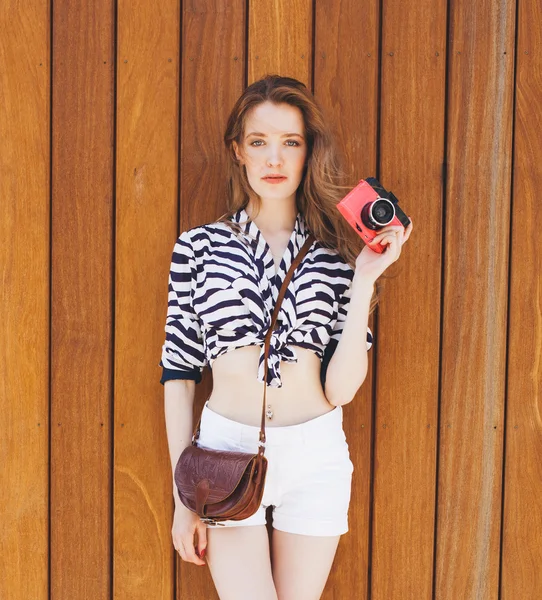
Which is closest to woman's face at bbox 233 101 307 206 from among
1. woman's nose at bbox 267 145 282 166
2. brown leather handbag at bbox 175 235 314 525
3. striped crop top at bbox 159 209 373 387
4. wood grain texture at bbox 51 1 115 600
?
woman's nose at bbox 267 145 282 166

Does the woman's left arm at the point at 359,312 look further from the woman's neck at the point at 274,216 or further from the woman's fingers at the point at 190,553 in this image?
the woman's fingers at the point at 190,553

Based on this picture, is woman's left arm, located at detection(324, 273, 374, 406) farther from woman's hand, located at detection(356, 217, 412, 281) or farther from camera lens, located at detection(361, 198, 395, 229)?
camera lens, located at detection(361, 198, 395, 229)

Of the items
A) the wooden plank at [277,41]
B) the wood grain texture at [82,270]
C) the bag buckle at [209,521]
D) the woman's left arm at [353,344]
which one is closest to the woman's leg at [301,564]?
the bag buckle at [209,521]

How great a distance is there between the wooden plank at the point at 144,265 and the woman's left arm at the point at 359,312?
A: 22.6 inches

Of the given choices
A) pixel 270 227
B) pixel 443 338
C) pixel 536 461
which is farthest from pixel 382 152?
pixel 536 461

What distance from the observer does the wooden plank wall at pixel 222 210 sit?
193cm

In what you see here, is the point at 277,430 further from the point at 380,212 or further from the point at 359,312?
the point at 380,212

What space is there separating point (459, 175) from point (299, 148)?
20.1 inches

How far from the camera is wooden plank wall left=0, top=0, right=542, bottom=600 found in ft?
6.32

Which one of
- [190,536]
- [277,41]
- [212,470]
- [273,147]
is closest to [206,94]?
[277,41]

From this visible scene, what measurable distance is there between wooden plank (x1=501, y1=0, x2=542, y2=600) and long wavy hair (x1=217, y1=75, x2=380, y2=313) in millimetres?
453

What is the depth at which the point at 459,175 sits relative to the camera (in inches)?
76.2

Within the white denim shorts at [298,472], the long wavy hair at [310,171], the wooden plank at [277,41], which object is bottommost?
the white denim shorts at [298,472]

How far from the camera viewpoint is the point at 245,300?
162cm
